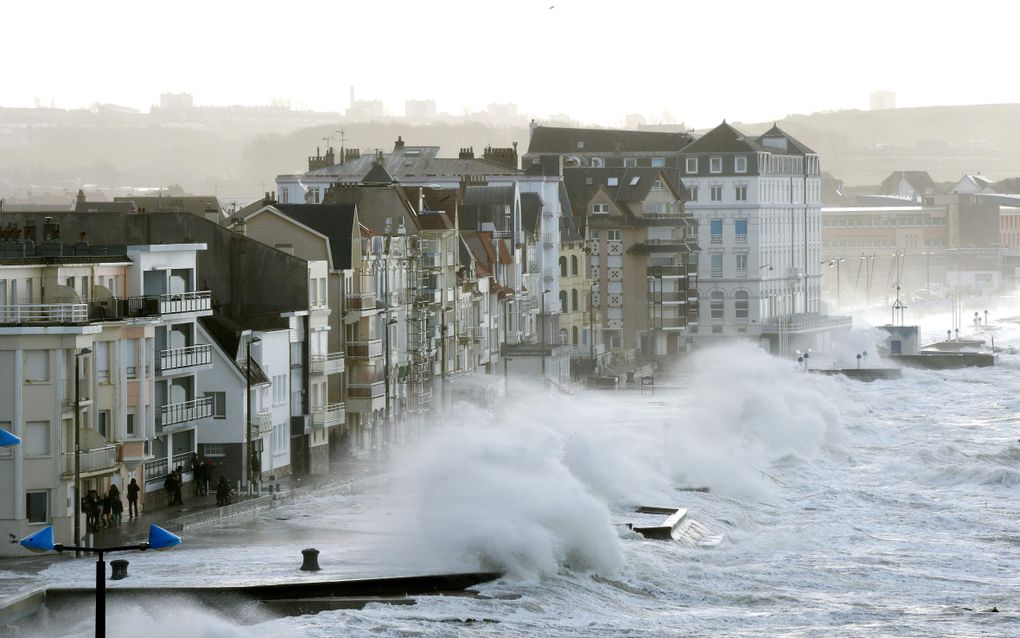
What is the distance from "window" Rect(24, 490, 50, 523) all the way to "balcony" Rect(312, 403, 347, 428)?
1821 cm

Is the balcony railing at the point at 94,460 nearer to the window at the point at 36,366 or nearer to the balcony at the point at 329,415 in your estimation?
the window at the point at 36,366

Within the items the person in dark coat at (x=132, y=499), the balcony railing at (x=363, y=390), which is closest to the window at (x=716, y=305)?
the balcony railing at (x=363, y=390)

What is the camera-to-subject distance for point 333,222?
66.3 meters

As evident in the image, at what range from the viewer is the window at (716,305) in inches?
5571

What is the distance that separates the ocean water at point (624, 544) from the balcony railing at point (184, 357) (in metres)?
4.41

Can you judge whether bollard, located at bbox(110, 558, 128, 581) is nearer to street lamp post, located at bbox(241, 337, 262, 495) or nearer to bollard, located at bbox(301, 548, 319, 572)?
bollard, located at bbox(301, 548, 319, 572)

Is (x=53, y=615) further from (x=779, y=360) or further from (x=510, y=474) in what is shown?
(x=779, y=360)

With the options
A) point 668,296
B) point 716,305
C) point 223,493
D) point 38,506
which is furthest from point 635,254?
point 38,506

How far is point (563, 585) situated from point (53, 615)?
11.3 meters

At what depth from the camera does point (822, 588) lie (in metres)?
45.4

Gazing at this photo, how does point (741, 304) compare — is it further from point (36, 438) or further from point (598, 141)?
point (36, 438)

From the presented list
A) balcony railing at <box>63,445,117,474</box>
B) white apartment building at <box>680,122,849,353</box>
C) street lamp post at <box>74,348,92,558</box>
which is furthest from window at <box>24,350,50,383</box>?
white apartment building at <box>680,122,849,353</box>

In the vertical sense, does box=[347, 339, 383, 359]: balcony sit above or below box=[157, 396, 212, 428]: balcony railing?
above

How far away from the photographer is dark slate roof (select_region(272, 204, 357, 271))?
65250 mm
